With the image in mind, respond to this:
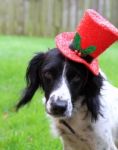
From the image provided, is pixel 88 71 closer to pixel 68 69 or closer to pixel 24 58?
pixel 68 69

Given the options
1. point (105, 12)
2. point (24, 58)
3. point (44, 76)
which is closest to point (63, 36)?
point (44, 76)

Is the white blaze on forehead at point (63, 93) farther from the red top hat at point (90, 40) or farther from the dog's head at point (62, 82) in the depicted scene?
the red top hat at point (90, 40)

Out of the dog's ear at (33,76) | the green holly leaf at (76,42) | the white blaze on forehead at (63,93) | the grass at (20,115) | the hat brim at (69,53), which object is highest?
the green holly leaf at (76,42)

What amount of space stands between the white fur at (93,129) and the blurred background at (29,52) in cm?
61

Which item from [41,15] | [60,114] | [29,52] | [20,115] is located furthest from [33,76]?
[41,15]

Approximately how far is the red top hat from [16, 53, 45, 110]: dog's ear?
0.30 metres

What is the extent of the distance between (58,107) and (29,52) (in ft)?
26.1

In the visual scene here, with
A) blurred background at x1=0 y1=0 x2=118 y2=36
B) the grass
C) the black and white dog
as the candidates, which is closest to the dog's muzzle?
the black and white dog

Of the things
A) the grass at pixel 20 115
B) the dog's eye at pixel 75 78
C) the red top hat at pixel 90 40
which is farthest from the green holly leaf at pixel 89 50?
the grass at pixel 20 115

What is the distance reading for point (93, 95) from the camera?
14.4 ft

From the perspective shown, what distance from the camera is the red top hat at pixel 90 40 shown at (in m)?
4.15

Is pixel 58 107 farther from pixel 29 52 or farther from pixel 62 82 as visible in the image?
pixel 29 52

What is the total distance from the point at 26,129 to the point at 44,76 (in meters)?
1.90

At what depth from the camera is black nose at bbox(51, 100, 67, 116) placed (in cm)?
403
